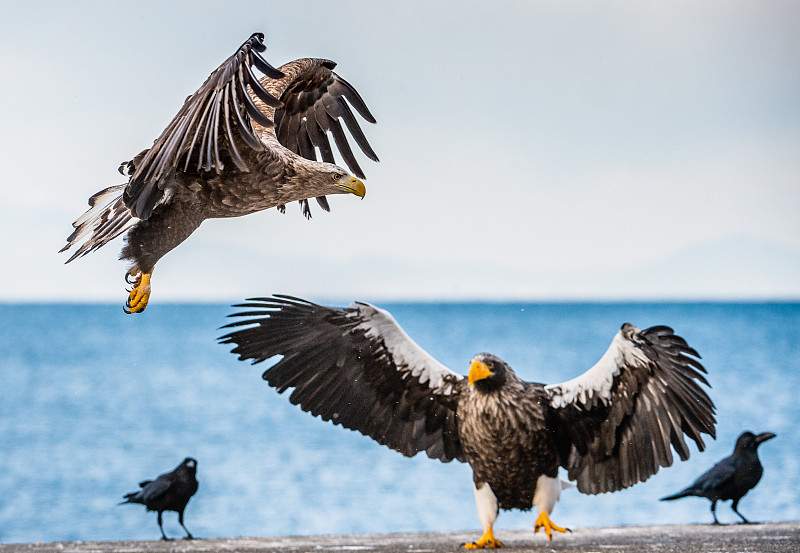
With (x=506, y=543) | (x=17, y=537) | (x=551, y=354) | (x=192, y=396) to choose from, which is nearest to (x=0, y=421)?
(x=192, y=396)

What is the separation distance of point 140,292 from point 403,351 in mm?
1672

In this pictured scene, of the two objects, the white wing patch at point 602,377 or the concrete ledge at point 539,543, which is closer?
the white wing patch at point 602,377

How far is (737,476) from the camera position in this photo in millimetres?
5863

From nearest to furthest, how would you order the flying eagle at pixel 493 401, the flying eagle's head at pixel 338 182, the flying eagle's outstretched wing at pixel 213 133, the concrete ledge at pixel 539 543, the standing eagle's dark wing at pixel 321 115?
the flying eagle's outstretched wing at pixel 213 133
the flying eagle's head at pixel 338 182
the standing eagle's dark wing at pixel 321 115
the flying eagle at pixel 493 401
the concrete ledge at pixel 539 543

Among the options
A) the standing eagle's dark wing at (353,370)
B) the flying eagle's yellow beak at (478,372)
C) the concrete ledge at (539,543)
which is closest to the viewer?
the flying eagle's yellow beak at (478,372)

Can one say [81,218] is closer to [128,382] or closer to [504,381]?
[504,381]

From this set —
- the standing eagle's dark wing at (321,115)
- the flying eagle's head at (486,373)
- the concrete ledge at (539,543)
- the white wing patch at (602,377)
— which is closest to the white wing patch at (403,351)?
the flying eagle's head at (486,373)

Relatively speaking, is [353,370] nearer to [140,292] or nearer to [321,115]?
[321,115]

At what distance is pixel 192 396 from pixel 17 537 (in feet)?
60.0

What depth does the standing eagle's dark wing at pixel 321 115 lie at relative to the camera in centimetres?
446

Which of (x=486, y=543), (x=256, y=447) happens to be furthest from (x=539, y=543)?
(x=256, y=447)

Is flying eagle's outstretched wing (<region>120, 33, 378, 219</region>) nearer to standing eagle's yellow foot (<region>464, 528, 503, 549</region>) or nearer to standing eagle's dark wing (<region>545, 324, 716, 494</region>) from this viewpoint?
standing eagle's dark wing (<region>545, 324, 716, 494</region>)

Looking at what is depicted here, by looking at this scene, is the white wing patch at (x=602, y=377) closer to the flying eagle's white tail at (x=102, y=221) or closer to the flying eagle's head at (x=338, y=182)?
the flying eagle's head at (x=338, y=182)

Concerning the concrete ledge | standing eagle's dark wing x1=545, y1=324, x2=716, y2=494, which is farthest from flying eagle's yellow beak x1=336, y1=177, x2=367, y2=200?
the concrete ledge
